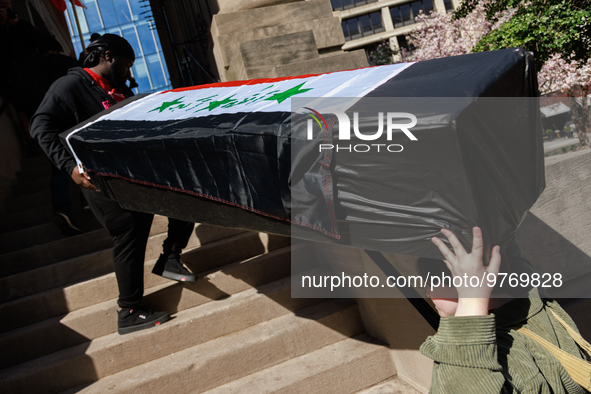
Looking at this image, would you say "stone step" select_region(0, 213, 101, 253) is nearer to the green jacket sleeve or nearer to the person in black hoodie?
the person in black hoodie

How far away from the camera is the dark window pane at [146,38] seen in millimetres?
34500

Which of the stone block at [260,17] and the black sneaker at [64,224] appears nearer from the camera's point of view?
the black sneaker at [64,224]

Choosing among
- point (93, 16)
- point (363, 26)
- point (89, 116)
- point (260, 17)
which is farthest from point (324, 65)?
point (363, 26)

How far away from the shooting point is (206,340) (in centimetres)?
298

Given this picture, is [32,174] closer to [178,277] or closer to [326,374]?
[178,277]

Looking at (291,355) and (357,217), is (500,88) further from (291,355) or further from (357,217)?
(291,355)

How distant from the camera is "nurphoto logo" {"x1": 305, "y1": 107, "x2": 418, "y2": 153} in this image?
4.07 feet

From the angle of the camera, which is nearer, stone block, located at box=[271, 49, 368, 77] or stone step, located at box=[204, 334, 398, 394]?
stone step, located at box=[204, 334, 398, 394]

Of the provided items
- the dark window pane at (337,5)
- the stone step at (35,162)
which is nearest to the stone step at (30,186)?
the stone step at (35,162)

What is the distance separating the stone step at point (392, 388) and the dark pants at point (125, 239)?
1716 millimetres

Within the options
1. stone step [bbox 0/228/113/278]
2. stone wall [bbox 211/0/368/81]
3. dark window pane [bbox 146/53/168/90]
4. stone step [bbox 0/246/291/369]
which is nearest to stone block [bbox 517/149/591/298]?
stone step [bbox 0/246/291/369]

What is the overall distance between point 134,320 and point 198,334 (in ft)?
1.53

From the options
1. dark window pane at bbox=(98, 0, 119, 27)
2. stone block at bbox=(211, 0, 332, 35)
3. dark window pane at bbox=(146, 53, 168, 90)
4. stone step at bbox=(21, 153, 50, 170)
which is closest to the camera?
stone block at bbox=(211, 0, 332, 35)

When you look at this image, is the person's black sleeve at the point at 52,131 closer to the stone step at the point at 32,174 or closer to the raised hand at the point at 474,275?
the raised hand at the point at 474,275
